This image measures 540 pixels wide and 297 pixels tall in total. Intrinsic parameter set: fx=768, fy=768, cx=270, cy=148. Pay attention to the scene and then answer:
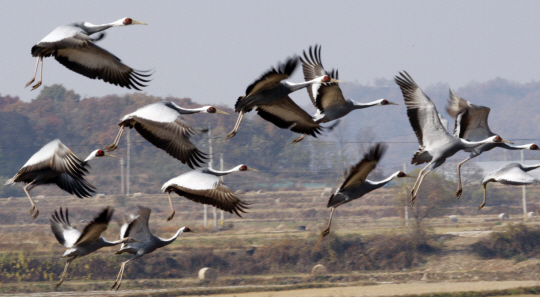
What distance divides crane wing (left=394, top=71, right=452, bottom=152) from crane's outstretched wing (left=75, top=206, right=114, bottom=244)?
595 cm

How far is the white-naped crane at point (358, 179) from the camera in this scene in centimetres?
1198

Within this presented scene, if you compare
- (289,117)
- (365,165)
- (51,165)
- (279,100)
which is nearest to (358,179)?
(365,165)

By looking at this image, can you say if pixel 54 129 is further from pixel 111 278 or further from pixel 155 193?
pixel 111 278

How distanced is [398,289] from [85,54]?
3312 centimetres

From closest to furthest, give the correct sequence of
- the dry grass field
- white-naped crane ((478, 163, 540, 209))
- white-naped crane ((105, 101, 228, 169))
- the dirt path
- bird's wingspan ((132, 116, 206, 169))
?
white-naped crane ((105, 101, 228, 169)) → bird's wingspan ((132, 116, 206, 169)) → white-naped crane ((478, 163, 540, 209)) → the dirt path → the dry grass field

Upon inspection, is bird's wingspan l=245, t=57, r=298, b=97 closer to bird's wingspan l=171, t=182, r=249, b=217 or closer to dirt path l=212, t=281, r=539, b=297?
bird's wingspan l=171, t=182, r=249, b=217

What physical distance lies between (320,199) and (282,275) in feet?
115

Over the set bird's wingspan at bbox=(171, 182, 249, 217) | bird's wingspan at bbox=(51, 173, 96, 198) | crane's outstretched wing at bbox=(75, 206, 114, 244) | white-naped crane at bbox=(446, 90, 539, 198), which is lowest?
crane's outstretched wing at bbox=(75, 206, 114, 244)

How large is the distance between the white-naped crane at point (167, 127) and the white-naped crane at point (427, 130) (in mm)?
3638

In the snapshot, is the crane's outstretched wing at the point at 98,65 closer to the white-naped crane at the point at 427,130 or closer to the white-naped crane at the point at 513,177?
the white-naped crane at the point at 427,130

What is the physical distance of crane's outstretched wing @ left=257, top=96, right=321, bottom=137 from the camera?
1661 centimetres

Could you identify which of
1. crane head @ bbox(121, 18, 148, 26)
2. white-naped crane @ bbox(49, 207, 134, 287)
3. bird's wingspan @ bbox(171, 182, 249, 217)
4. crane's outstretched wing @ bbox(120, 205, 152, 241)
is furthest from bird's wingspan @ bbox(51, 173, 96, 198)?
crane head @ bbox(121, 18, 148, 26)

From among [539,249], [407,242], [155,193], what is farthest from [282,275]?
[155,193]

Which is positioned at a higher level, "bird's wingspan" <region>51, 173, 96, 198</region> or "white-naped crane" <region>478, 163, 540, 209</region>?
"bird's wingspan" <region>51, 173, 96, 198</region>
